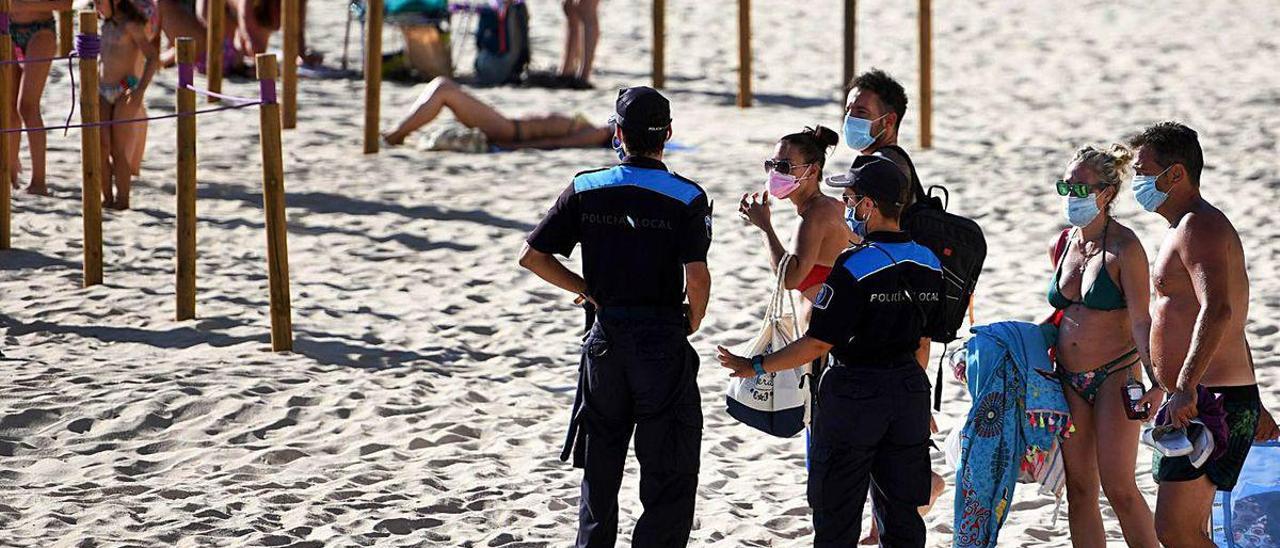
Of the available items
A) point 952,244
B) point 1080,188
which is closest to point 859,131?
point 952,244

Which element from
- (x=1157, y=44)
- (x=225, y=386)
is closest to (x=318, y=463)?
(x=225, y=386)

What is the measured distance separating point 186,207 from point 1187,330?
4.50 m

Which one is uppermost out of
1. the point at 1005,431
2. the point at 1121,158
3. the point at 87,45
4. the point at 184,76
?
the point at 87,45

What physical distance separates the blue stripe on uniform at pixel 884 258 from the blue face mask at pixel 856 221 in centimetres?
10

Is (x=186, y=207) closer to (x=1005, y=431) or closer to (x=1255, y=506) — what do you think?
(x=1005, y=431)

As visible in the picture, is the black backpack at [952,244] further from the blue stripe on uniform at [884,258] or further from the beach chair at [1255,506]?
the beach chair at [1255,506]

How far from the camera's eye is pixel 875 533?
486 cm

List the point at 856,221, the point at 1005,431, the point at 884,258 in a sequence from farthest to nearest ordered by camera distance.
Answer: the point at 1005,431 → the point at 856,221 → the point at 884,258

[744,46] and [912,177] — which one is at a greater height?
[744,46]

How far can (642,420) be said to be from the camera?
4.10m

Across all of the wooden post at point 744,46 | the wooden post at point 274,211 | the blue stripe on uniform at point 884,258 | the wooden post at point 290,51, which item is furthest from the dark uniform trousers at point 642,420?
the wooden post at point 744,46

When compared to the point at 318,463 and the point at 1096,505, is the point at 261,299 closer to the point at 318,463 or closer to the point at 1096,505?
the point at 318,463

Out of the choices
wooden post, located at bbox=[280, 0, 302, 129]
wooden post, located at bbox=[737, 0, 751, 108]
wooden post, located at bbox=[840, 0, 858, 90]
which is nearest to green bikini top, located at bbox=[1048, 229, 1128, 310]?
wooden post, located at bbox=[840, 0, 858, 90]

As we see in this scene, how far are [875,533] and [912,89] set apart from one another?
28.2ft
